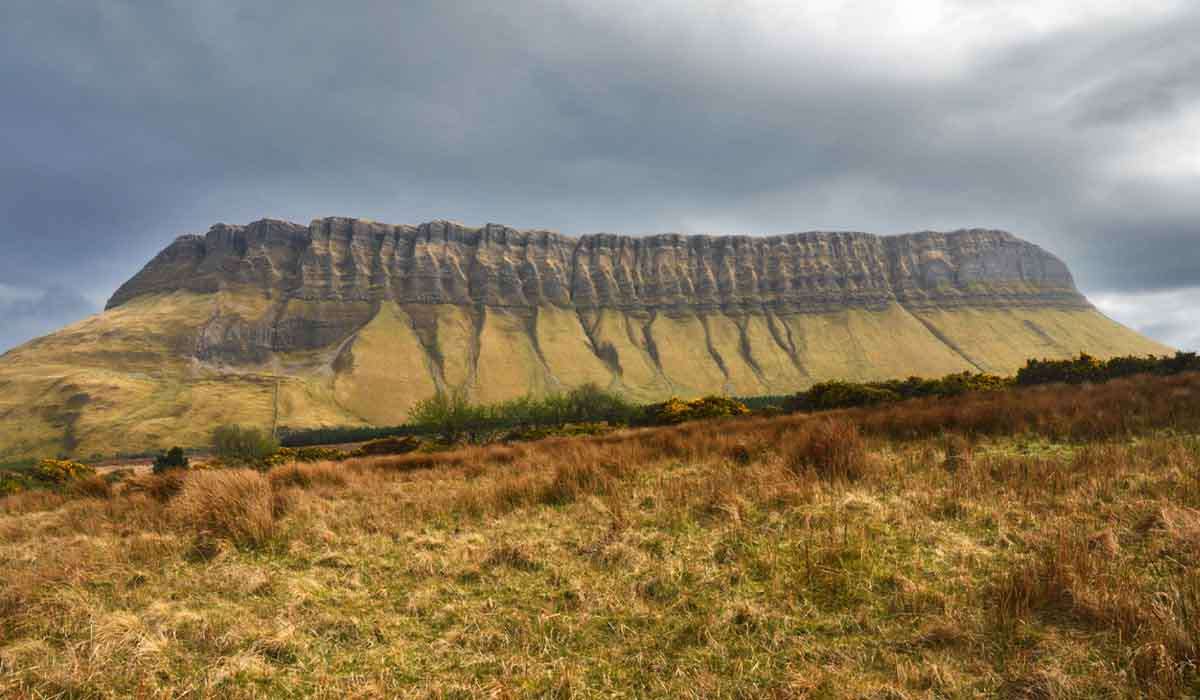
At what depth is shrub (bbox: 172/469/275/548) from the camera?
7176mm

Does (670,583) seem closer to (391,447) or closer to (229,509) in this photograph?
(229,509)

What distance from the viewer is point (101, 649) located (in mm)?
3982

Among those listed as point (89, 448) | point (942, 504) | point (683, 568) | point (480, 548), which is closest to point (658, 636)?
point (683, 568)

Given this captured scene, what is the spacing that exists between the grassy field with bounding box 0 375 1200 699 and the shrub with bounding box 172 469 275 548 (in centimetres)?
5

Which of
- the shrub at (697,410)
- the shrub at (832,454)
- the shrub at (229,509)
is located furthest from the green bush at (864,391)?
the shrub at (229,509)

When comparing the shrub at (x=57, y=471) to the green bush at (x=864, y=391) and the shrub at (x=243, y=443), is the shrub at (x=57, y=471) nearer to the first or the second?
the shrub at (x=243, y=443)

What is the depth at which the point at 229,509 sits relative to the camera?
777 centimetres

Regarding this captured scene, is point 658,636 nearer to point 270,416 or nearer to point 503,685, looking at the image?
point 503,685

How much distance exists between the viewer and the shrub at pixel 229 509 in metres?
7.18

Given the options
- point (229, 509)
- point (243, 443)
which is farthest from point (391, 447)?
point (243, 443)

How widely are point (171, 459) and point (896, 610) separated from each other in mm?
67400

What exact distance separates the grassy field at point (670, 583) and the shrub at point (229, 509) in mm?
51

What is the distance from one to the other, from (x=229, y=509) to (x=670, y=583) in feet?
22.4

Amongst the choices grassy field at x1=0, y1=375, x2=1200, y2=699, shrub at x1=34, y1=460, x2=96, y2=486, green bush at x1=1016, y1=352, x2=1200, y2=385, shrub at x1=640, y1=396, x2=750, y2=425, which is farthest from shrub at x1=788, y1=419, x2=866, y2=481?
shrub at x1=34, y1=460, x2=96, y2=486
